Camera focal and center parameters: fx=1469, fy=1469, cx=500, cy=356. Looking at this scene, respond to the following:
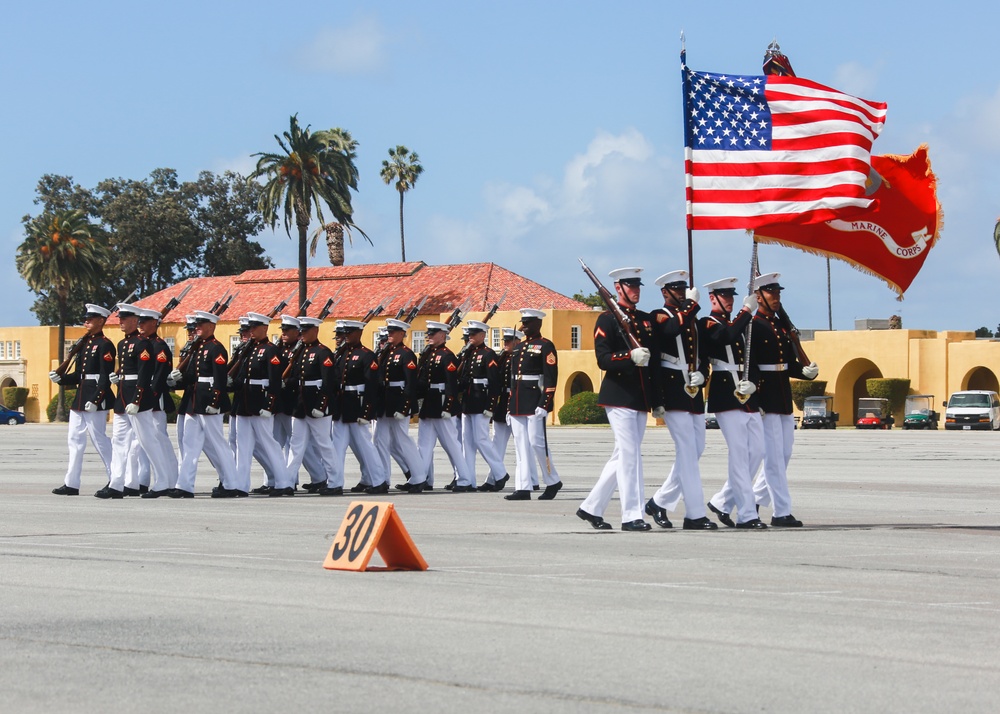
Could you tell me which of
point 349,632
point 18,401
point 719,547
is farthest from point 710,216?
point 18,401

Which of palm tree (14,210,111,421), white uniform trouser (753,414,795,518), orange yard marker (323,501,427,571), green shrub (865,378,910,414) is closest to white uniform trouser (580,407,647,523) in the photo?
white uniform trouser (753,414,795,518)

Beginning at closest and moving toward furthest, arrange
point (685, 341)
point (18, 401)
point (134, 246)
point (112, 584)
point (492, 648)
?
1. point (492, 648)
2. point (112, 584)
3. point (685, 341)
4. point (18, 401)
5. point (134, 246)

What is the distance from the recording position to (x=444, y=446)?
1789cm

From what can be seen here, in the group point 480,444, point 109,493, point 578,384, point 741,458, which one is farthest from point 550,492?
point 578,384

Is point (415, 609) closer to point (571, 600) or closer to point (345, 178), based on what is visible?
point (571, 600)

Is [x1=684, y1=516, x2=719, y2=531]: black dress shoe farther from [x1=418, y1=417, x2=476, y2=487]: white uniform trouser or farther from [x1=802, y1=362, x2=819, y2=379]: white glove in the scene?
[x1=418, y1=417, x2=476, y2=487]: white uniform trouser

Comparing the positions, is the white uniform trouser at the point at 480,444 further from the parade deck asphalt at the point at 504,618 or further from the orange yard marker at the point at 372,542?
the orange yard marker at the point at 372,542

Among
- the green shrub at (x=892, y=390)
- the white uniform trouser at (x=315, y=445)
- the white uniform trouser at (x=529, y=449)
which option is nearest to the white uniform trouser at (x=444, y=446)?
the white uniform trouser at (x=315, y=445)

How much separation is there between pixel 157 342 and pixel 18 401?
73.3 m

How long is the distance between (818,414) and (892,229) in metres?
47.6

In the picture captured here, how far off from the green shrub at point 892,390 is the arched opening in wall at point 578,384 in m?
14.5

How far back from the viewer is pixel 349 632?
6.75 meters

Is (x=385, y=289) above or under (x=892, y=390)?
above

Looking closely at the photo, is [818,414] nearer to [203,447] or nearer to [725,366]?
[203,447]
